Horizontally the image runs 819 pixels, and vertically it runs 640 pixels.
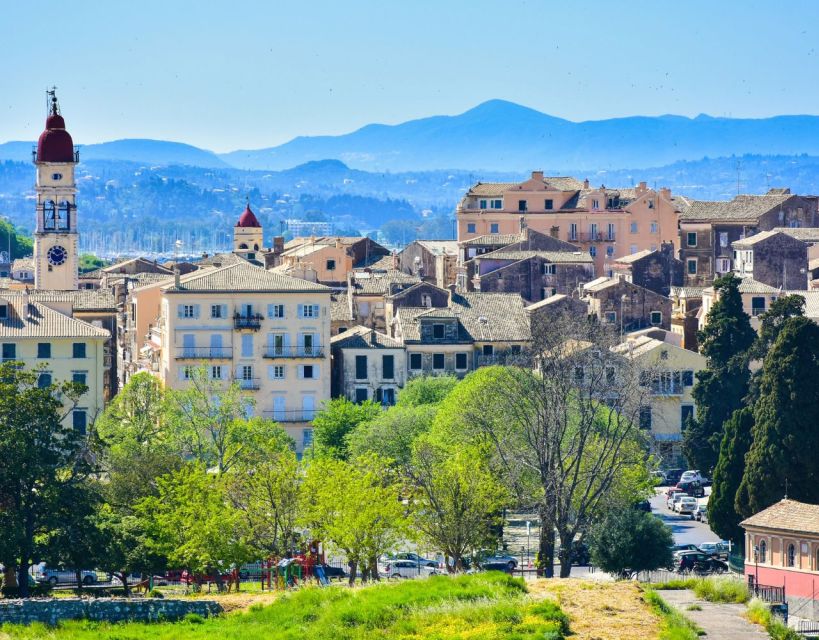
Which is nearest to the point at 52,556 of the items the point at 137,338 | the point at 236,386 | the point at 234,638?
the point at 234,638

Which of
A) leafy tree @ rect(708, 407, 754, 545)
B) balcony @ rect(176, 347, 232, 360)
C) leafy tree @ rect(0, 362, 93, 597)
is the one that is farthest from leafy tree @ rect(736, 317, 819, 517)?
balcony @ rect(176, 347, 232, 360)

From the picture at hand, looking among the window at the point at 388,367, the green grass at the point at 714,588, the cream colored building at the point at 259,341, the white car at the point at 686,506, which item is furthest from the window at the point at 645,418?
the green grass at the point at 714,588

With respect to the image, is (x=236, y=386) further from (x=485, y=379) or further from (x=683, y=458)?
(x=683, y=458)

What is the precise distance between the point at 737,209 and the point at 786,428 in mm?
73030

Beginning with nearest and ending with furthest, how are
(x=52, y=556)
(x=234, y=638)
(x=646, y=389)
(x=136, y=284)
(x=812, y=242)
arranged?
1. (x=234, y=638)
2. (x=52, y=556)
3. (x=646, y=389)
4. (x=136, y=284)
5. (x=812, y=242)

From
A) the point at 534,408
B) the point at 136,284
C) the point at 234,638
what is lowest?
the point at 234,638

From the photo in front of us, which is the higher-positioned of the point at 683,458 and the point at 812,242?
the point at 812,242

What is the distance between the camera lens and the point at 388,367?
308ft

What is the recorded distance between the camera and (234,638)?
42.8 metres

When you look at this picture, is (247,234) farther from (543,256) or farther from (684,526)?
(684,526)

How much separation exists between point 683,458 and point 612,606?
48.7m

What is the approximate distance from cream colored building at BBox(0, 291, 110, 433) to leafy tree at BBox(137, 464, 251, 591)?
26392 millimetres

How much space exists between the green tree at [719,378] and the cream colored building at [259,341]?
15376 millimetres

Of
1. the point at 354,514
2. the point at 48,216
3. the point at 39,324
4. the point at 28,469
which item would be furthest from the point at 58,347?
the point at 48,216
